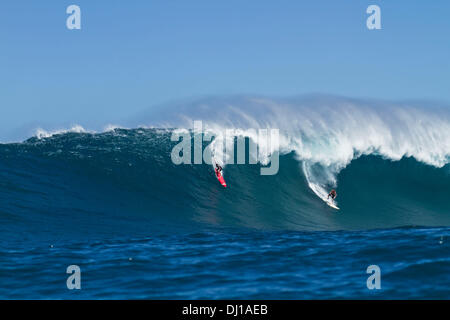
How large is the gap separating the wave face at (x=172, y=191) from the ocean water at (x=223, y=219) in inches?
2.2

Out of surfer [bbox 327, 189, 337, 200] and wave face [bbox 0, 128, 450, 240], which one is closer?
wave face [bbox 0, 128, 450, 240]

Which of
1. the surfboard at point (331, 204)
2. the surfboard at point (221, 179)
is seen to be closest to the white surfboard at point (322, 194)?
the surfboard at point (331, 204)

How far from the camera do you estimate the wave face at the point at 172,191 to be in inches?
571

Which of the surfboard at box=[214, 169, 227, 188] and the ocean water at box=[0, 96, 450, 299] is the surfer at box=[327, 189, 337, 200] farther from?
the surfboard at box=[214, 169, 227, 188]

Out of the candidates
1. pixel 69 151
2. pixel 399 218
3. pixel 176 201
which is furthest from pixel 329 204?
pixel 69 151

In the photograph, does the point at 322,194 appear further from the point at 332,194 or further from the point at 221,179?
the point at 221,179
